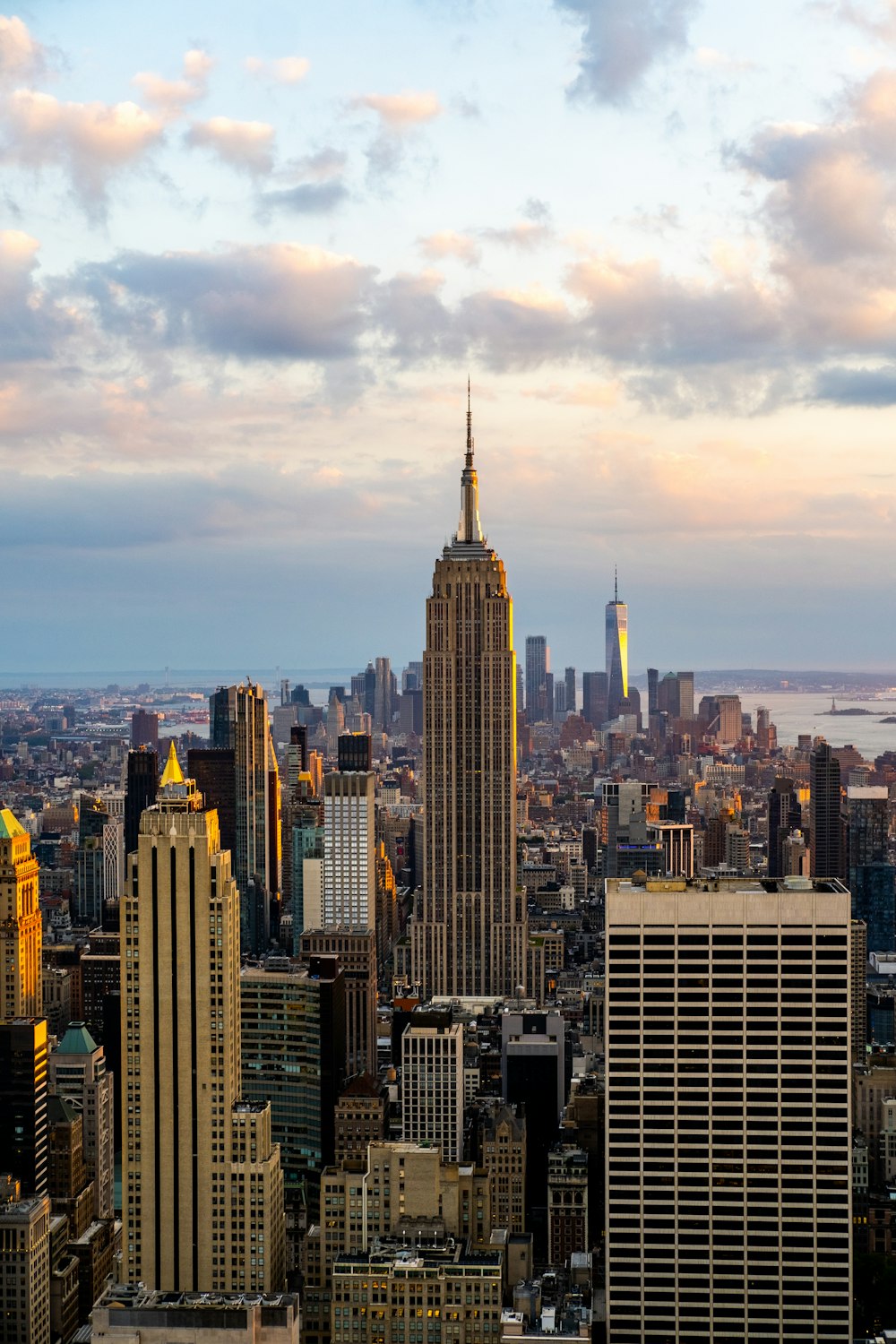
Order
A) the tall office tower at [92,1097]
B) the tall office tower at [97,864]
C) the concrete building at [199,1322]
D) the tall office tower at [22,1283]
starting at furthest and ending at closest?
the tall office tower at [97,864]
the tall office tower at [92,1097]
the tall office tower at [22,1283]
the concrete building at [199,1322]

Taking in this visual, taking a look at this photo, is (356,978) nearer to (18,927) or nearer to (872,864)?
(18,927)

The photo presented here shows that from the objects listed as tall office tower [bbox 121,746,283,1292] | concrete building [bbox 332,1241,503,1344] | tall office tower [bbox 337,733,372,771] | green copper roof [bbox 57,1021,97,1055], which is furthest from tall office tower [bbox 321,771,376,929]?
concrete building [bbox 332,1241,503,1344]

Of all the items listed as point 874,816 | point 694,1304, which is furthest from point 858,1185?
point 874,816

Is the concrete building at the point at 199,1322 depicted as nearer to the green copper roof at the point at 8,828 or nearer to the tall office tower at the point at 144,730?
the green copper roof at the point at 8,828

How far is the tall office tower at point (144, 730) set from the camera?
6500cm

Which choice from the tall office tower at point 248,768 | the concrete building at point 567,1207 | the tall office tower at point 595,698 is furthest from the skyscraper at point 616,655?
the concrete building at point 567,1207

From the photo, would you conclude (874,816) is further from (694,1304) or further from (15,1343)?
(15,1343)

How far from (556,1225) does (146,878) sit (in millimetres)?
10262

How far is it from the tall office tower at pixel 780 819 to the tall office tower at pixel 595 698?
11.1 meters

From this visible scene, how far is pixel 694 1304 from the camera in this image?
2648 centimetres

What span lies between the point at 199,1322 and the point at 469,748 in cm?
3820

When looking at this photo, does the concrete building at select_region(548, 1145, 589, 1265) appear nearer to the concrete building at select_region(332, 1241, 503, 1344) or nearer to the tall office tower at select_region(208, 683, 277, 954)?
the concrete building at select_region(332, 1241, 503, 1344)

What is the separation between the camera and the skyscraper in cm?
5869

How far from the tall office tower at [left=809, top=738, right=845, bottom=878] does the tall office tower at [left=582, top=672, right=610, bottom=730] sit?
15.5 meters
